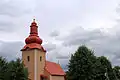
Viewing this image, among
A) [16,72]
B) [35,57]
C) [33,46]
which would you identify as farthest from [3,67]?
[35,57]

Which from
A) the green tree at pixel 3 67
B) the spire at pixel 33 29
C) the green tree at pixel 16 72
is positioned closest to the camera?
the green tree at pixel 16 72

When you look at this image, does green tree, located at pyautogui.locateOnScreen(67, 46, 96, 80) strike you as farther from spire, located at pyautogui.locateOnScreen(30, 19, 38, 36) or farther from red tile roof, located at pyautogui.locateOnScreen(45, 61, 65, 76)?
red tile roof, located at pyautogui.locateOnScreen(45, 61, 65, 76)

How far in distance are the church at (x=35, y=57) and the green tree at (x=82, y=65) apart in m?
14.3

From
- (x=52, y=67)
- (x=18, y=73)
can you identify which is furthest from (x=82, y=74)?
(x=52, y=67)

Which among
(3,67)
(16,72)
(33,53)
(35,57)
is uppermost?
(33,53)

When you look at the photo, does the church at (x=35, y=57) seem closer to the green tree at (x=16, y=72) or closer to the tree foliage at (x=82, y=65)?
the tree foliage at (x=82, y=65)

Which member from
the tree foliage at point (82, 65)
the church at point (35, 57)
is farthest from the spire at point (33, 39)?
the tree foliage at point (82, 65)

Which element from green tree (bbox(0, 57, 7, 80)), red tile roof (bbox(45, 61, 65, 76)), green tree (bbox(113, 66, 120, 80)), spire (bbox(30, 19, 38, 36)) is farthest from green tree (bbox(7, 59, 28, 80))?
green tree (bbox(113, 66, 120, 80))

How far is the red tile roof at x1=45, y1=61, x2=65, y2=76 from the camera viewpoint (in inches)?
2802

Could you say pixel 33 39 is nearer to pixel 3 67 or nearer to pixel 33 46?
pixel 33 46

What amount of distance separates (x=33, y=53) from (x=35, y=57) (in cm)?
116

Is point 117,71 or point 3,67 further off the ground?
point 117,71

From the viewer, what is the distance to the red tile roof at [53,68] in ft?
234

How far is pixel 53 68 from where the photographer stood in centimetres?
7500
